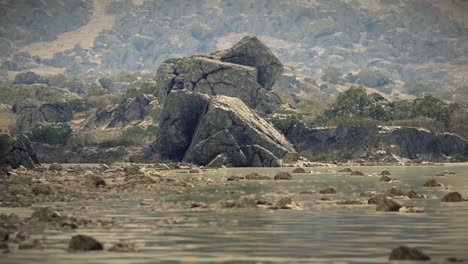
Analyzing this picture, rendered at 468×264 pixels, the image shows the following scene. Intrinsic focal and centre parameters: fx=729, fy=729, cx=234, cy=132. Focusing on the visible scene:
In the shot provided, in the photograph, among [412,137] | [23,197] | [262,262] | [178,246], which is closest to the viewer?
[262,262]

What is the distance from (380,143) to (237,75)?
36.4 m

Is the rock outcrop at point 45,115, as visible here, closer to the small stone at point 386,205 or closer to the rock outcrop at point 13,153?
the rock outcrop at point 13,153

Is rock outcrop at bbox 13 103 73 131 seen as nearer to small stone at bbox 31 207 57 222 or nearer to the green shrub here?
the green shrub

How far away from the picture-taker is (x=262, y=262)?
16250 millimetres

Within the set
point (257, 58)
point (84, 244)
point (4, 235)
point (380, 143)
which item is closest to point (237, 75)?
point (257, 58)

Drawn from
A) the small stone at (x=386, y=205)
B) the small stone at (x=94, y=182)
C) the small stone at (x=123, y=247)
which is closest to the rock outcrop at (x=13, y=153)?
the small stone at (x=94, y=182)

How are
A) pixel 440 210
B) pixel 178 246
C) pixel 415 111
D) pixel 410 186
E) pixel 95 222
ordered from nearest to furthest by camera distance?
pixel 178 246, pixel 95 222, pixel 440 210, pixel 410 186, pixel 415 111

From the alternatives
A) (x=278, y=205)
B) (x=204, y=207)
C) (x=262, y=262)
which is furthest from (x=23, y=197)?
(x=262, y=262)

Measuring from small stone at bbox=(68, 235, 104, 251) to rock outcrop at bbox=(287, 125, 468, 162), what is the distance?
82.0m

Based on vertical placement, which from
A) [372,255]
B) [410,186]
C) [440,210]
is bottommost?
[410,186]

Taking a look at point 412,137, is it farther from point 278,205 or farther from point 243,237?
point 243,237

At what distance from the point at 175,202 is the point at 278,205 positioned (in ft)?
15.9

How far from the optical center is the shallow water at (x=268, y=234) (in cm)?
1705

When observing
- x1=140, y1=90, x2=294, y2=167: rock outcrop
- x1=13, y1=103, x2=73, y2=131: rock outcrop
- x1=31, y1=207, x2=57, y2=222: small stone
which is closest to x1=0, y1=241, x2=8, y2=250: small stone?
x1=31, y1=207, x2=57, y2=222: small stone
